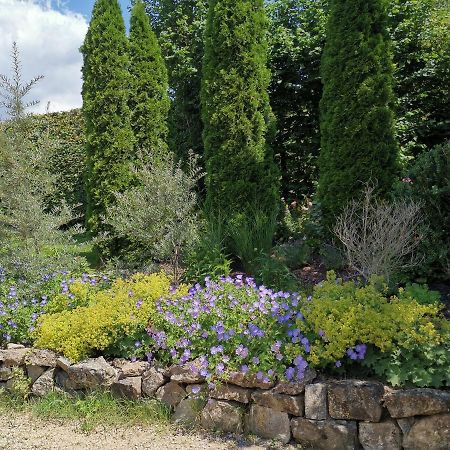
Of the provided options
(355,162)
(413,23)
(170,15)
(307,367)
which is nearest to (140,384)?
(307,367)

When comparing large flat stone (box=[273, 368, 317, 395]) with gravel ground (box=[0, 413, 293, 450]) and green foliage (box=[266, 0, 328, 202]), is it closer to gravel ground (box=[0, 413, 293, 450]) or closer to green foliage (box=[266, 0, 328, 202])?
gravel ground (box=[0, 413, 293, 450])

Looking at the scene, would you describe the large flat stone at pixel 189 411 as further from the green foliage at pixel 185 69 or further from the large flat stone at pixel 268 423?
the green foliage at pixel 185 69

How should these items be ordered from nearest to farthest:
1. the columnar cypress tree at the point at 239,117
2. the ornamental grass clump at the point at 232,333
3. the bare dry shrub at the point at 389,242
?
the ornamental grass clump at the point at 232,333 < the bare dry shrub at the point at 389,242 < the columnar cypress tree at the point at 239,117

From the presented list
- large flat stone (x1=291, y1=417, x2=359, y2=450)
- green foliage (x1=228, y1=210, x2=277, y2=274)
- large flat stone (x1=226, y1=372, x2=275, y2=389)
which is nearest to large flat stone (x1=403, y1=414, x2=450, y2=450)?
large flat stone (x1=291, y1=417, x2=359, y2=450)

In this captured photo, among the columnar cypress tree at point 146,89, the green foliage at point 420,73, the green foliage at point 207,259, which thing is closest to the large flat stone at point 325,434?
the green foliage at point 207,259

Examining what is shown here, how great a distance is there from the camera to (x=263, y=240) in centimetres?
563

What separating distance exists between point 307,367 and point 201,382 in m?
0.75

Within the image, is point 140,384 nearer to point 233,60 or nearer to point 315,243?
point 315,243

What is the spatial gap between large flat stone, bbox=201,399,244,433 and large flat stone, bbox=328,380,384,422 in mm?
623

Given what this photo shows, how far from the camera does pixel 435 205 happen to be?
14.4 feet

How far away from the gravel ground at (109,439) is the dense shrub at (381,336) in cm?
71

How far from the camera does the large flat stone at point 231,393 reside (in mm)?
3203

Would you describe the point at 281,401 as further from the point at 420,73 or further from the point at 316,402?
the point at 420,73

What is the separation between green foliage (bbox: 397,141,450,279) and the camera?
14.2 feet
